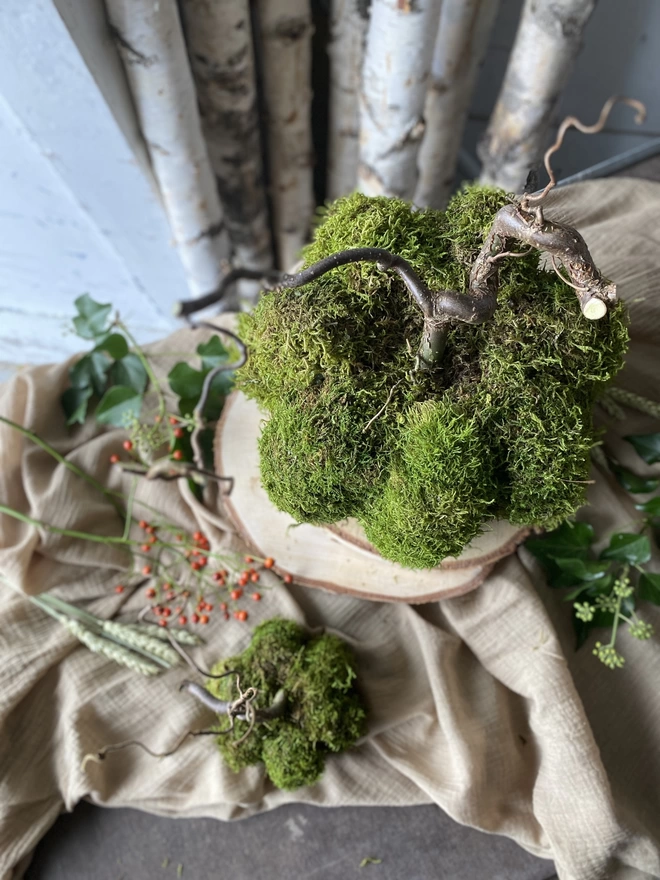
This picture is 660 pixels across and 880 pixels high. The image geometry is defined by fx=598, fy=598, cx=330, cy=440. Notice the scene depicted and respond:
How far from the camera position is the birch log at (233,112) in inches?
35.6

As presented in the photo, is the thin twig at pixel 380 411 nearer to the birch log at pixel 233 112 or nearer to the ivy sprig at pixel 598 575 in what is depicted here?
the ivy sprig at pixel 598 575

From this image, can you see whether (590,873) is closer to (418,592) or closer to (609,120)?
(418,592)

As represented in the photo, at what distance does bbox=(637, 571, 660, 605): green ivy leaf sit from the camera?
72cm

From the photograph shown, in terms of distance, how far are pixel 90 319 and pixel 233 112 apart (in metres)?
0.45

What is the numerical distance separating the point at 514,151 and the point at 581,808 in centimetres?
109

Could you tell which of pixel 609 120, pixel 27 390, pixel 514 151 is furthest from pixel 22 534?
pixel 609 120

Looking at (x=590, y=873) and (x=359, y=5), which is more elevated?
(x=359, y=5)

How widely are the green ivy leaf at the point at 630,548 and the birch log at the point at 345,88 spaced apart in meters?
0.87

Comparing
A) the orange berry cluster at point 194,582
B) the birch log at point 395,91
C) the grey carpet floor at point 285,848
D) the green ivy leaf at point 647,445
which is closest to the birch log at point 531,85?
the birch log at point 395,91

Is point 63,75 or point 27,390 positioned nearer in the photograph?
point 63,75

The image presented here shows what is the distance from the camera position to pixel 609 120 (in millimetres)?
1434

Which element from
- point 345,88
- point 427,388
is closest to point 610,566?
point 427,388

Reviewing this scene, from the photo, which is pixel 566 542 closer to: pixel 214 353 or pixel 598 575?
pixel 598 575

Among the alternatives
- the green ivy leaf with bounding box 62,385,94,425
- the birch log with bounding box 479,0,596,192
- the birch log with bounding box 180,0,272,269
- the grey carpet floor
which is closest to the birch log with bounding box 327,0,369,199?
the birch log with bounding box 180,0,272,269
